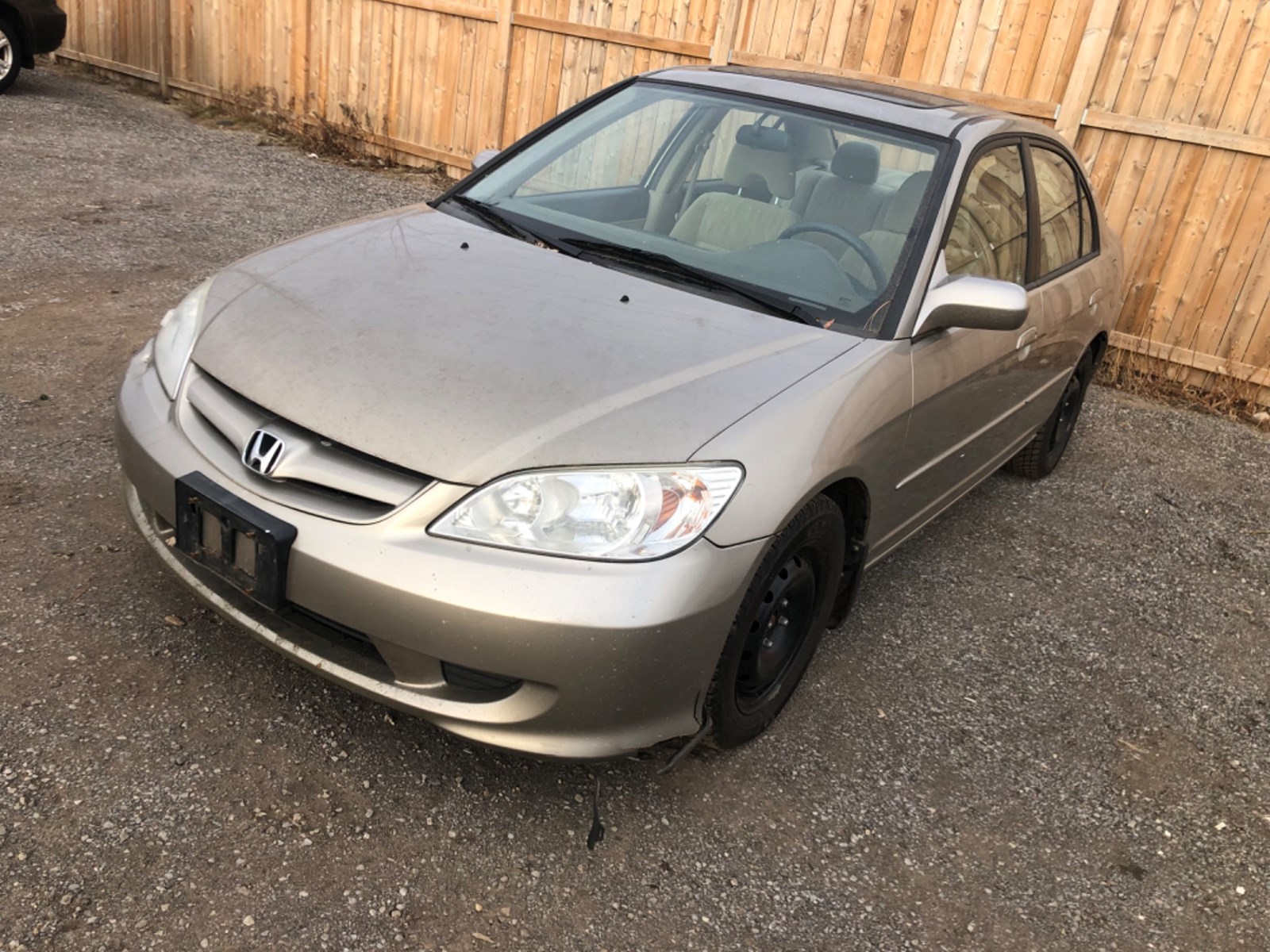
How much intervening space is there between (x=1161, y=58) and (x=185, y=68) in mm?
9246

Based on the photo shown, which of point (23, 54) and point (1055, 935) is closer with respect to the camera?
point (1055, 935)

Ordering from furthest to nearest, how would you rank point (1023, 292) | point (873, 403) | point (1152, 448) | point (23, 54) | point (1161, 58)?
point (23, 54), point (1161, 58), point (1152, 448), point (1023, 292), point (873, 403)

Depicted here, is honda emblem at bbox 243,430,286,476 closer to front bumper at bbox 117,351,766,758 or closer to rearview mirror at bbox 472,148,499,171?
front bumper at bbox 117,351,766,758

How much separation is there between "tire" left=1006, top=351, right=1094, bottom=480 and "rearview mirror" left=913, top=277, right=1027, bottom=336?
6.53 feet

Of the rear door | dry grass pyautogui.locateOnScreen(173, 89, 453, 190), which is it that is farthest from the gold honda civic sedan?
dry grass pyautogui.locateOnScreen(173, 89, 453, 190)

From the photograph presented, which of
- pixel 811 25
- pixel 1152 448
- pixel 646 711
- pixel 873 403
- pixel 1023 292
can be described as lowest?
pixel 1152 448

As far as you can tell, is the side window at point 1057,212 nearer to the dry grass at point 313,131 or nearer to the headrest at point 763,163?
the headrest at point 763,163

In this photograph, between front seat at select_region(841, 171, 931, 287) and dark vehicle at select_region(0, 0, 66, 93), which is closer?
front seat at select_region(841, 171, 931, 287)

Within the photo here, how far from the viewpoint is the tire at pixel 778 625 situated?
7.97 ft

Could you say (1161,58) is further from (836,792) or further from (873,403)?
(836,792)

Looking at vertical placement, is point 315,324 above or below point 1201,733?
above

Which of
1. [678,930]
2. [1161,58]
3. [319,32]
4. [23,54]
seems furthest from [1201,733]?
[23,54]

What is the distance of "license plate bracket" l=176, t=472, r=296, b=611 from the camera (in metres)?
2.20

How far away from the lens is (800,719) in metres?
Result: 3.01
